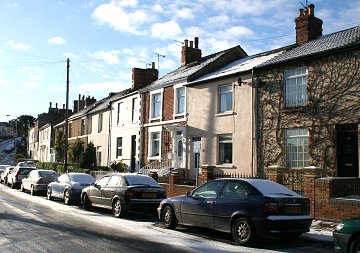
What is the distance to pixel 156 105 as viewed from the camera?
29.1 m

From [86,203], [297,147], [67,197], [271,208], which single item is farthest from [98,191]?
[297,147]

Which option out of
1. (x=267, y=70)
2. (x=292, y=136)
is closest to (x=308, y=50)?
(x=267, y=70)

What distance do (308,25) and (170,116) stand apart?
1012 cm

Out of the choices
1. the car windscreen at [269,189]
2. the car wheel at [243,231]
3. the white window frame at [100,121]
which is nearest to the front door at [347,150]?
the car windscreen at [269,189]

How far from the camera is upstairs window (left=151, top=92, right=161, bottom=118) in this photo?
2867cm

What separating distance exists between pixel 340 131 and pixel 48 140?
5380cm

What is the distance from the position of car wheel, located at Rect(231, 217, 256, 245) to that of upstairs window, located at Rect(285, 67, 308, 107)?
34.1 ft

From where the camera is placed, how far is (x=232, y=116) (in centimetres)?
2194

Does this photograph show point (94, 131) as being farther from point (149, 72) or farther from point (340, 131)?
point (340, 131)

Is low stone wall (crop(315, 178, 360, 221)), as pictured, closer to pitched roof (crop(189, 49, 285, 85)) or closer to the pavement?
the pavement

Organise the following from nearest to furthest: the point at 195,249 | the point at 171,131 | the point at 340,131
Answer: the point at 195,249
the point at 340,131
the point at 171,131

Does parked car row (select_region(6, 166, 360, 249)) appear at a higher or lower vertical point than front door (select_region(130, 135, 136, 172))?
lower

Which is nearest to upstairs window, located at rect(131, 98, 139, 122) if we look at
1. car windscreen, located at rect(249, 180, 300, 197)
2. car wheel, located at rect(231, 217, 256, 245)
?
car windscreen, located at rect(249, 180, 300, 197)

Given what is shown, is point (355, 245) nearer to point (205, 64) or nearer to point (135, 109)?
point (205, 64)
